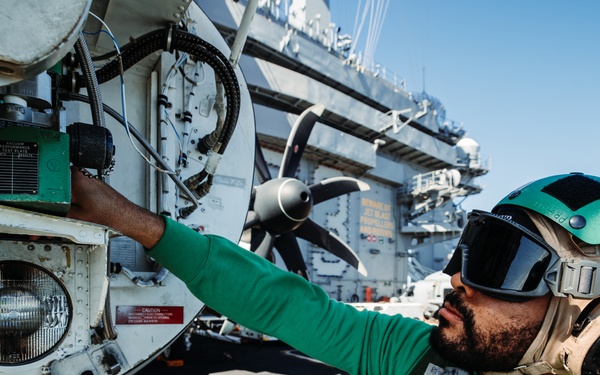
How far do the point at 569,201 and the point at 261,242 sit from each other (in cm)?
724

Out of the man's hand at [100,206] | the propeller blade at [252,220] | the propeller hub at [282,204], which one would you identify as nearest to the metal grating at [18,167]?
the man's hand at [100,206]

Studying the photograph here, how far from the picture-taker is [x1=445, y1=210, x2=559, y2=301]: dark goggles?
1.57m

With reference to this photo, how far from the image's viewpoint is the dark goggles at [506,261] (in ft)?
5.14

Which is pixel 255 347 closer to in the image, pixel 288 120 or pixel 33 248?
pixel 288 120

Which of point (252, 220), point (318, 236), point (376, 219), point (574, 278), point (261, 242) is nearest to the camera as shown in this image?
point (574, 278)

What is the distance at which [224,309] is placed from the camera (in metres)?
1.75

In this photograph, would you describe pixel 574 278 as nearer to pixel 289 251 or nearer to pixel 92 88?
pixel 92 88

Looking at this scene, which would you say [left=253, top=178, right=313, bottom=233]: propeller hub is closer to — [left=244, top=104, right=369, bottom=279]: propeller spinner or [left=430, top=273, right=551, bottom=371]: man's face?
[left=244, top=104, right=369, bottom=279]: propeller spinner

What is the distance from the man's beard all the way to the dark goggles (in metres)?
0.11

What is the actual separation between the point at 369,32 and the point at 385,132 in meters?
5.82

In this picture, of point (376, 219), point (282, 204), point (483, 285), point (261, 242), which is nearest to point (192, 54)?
point (483, 285)

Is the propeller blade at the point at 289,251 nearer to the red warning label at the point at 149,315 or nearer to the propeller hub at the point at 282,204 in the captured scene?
the propeller hub at the point at 282,204

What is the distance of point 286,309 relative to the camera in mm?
1806

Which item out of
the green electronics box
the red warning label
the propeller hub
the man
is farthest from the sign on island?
the green electronics box
